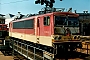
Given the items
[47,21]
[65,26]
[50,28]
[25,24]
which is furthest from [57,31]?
[25,24]

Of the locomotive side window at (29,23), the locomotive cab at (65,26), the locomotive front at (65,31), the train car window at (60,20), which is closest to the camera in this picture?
the locomotive front at (65,31)

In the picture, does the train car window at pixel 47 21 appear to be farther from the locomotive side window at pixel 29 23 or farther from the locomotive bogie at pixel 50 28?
the locomotive side window at pixel 29 23

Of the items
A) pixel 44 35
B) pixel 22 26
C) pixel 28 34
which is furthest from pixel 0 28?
pixel 44 35

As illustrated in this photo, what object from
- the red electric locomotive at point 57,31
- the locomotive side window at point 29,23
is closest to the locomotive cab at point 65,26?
the red electric locomotive at point 57,31

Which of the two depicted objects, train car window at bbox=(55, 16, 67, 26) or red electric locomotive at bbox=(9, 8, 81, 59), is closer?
red electric locomotive at bbox=(9, 8, 81, 59)

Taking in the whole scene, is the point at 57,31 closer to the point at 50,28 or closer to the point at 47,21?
the point at 50,28

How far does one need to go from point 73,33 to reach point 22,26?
7588 millimetres

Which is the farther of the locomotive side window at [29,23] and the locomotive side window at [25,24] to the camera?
the locomotive side window at [25,24]

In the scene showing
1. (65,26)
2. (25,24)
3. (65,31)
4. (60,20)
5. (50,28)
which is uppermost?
(60,20)

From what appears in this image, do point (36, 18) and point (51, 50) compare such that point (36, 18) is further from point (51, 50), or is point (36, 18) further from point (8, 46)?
point (8, 46)

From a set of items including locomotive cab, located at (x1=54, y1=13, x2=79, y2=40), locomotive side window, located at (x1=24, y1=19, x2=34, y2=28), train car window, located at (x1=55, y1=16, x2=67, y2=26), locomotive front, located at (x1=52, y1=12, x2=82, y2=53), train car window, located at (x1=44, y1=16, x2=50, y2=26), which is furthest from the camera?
locomotive side window, located at (x1=24, y1=19, x2=34, y2=28)

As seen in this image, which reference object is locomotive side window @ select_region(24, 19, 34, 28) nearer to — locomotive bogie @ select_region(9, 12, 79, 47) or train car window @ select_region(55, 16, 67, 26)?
locomotive bogie @ select_region(9, 12, 79, 47)

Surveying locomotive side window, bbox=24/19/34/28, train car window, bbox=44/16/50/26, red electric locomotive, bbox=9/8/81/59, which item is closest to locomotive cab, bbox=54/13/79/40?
red electric locomotive, bbox=9/8/81/59

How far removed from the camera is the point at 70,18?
14.5 m
